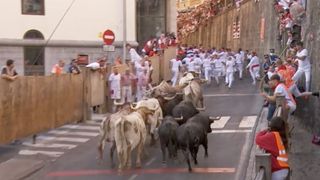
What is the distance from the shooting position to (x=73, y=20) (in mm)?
34250

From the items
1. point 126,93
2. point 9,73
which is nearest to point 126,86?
point 126,93

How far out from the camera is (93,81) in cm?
1956

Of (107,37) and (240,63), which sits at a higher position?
(107,37)

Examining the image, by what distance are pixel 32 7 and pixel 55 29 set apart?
1.99 m

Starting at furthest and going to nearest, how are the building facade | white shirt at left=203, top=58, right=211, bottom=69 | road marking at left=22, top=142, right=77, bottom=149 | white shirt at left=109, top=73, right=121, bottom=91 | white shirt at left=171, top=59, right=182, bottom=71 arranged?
white shirt at left=203, top=58, right=211, bottom=69 < the building facade < white shirt at left=171, top=59, right=182, bottom=71 < white shirt at left=109, top=73, right=121, bottom=91 < road marking at left=22, top=142, right=77, bottom=149

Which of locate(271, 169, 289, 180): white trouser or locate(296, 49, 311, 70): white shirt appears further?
locate(296, 49, 311, 70): white shirt

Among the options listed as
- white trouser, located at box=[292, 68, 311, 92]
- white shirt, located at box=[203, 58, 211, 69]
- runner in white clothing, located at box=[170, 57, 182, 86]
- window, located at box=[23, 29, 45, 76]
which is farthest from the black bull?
window, located at box=[23, 29, 45, 76]

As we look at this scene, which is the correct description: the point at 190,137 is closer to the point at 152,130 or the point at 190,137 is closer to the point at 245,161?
the point at 245,161

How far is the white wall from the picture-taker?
32219 mm

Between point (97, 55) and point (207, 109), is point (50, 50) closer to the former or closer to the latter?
point (97, 55)

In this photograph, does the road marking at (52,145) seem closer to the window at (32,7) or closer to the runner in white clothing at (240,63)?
the window at (32,7)

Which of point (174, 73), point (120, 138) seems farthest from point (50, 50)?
point (120, 138)

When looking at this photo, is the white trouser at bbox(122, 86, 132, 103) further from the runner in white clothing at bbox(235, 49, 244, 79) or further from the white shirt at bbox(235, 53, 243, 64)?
the white shirt at bbox(235, 53, 243, 64)

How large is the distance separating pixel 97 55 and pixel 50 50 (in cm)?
279
